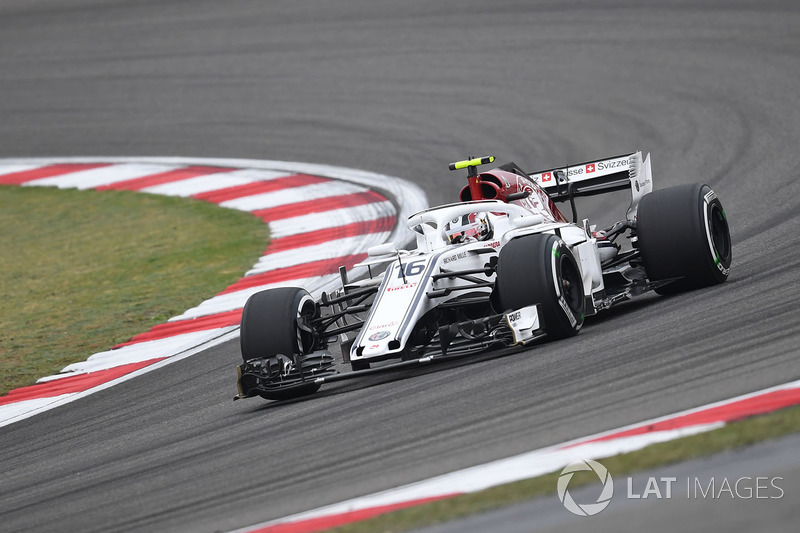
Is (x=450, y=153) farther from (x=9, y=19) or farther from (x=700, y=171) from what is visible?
(x=9, y=19)

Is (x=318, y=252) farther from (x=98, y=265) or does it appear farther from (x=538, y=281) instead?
(x=538, y=281)

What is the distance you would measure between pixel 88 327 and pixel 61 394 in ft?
6.95

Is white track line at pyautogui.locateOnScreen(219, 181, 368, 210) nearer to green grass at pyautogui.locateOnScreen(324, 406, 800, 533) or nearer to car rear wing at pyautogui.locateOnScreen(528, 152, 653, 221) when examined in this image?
car rear wing at pyautogui.locateOnScreen(528, 152, 653, 221)

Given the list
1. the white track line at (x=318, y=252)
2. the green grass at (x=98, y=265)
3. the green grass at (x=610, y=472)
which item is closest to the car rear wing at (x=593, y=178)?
the white track line at (x=318, y=252)

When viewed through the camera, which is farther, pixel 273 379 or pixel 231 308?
pixel 231 308

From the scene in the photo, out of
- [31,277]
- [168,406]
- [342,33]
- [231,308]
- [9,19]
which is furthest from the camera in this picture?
→ [9,19]

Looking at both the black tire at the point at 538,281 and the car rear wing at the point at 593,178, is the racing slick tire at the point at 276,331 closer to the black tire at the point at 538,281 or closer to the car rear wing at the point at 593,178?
the black tire at the point at 538,281

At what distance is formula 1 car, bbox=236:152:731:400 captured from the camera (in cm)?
791

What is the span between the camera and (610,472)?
504cm

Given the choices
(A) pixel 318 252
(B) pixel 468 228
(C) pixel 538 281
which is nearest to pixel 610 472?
(C) pixel 538 281

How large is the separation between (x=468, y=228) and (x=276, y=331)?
5.22 ft

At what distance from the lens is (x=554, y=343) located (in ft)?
26.7

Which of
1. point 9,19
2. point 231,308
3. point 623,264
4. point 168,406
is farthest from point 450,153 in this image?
point 9,19

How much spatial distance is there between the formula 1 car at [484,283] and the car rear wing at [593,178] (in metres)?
0.63
